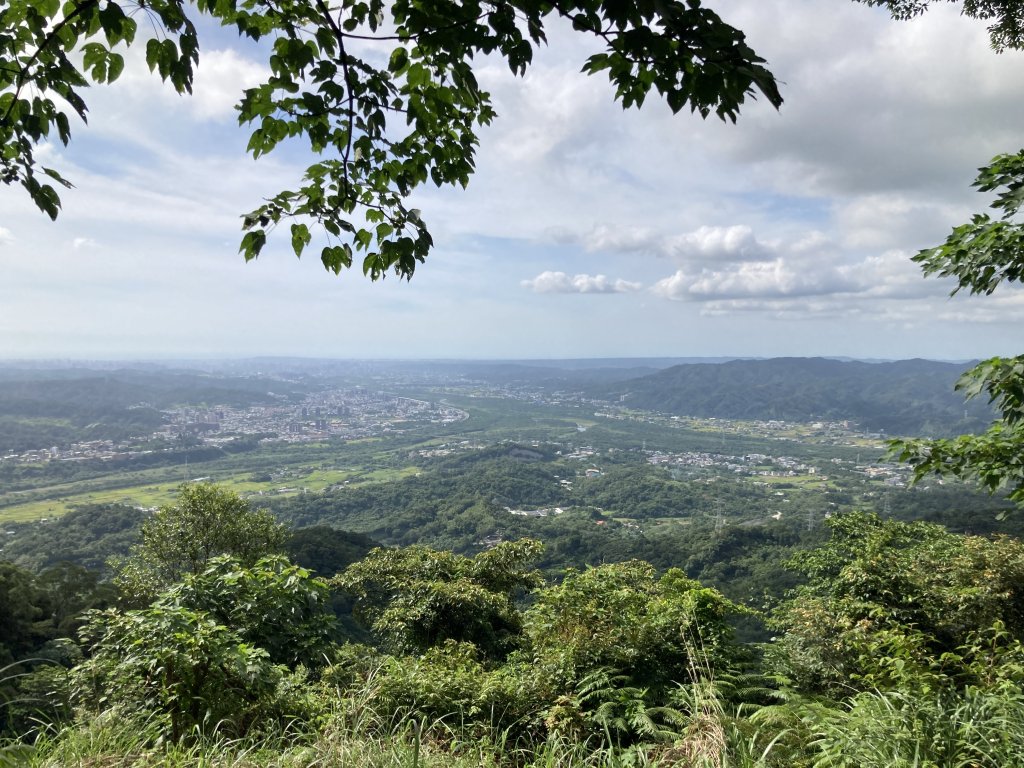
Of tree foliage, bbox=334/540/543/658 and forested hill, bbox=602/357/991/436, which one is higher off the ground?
tree foliage, bbox=334/540/543/658

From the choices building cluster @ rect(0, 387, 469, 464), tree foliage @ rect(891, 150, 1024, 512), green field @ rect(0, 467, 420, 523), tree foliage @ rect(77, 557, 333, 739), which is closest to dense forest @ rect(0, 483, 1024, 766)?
tree foliage @ rect(77, 557, 333, 739)

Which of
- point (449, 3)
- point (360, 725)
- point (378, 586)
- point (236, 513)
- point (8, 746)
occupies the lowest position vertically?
point (378, 586)

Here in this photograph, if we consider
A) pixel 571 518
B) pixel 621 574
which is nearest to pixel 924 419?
pixel 571 518

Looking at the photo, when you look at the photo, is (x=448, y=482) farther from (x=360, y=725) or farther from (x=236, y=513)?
(x=360, y=725)

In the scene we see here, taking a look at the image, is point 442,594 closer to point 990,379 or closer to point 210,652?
point 210,652

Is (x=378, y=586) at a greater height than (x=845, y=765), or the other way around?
(x=845, y=765)

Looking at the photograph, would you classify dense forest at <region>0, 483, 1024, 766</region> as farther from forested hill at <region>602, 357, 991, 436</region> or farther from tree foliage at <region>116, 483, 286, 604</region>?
forested hill at <region>602, 357, 991, 436</region>

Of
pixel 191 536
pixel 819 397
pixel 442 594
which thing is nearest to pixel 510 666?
pixel 442 594

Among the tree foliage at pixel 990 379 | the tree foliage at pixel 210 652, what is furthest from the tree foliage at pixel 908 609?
the tree foliage at pixel 210 652
